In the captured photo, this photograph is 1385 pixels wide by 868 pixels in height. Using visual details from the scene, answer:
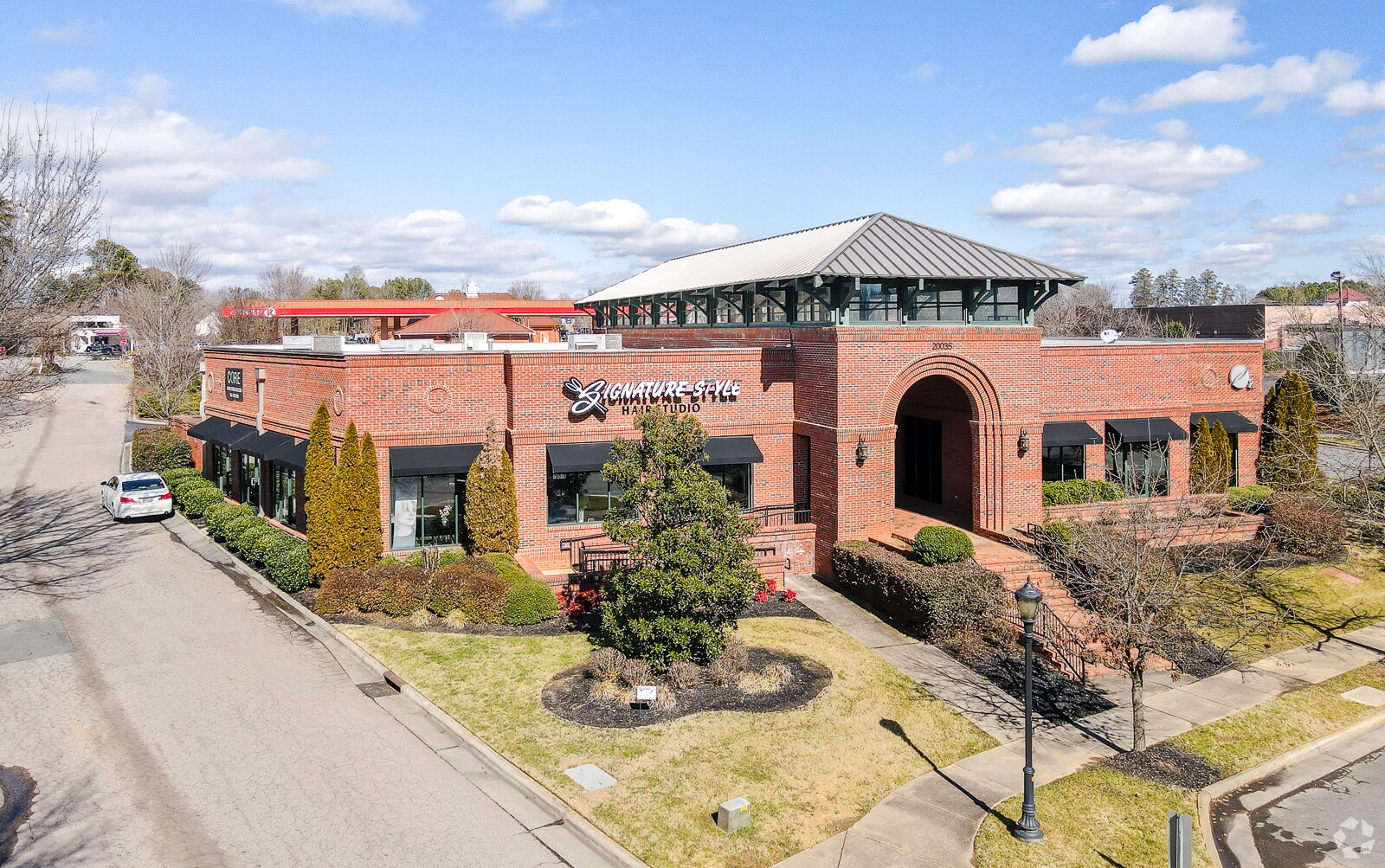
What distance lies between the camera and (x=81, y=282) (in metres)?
25.9

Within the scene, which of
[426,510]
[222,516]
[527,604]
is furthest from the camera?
[222,516]

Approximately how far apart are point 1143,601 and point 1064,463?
14597 mm

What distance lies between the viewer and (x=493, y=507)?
2350 centimetres

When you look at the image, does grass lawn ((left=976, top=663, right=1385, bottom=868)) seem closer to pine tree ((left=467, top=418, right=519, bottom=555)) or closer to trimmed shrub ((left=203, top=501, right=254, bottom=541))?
pine tree ((left=467, top=418, right=519, bottom=555))

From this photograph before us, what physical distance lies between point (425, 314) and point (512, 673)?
53515 mm

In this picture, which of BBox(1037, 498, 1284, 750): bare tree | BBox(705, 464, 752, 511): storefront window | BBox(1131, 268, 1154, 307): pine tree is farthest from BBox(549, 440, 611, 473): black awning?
BBox(1131, 268, 1154, 307): pine tree

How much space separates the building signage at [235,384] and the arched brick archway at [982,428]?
2171 centimetres

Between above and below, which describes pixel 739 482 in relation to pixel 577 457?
below

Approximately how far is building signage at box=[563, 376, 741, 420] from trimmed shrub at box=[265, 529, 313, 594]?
7634 mm

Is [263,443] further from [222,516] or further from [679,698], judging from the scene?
[679,698]

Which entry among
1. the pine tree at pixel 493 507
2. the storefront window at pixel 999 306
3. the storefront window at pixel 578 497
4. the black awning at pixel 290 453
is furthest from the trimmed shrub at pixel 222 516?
the storefront window at pixel 999 306

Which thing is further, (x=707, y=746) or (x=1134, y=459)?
(x=1134, y=459)

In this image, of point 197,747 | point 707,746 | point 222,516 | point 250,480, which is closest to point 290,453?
point 222,516

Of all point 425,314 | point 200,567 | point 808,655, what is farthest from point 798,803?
point 425,314
